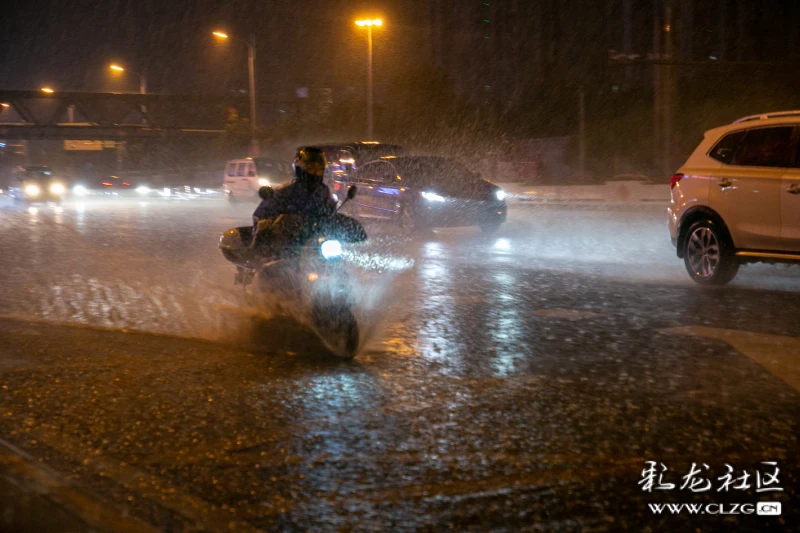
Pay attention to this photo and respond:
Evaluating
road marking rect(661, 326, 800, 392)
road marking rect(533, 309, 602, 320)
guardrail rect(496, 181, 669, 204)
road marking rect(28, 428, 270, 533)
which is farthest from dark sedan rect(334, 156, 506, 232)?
road marking rect(28, 428, 270, 533)

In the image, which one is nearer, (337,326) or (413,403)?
(413,403)

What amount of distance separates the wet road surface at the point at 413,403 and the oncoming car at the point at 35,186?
26.5 metres

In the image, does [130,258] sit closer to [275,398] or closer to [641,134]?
[275,398]

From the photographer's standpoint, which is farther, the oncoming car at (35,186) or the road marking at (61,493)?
the oncoming car at (35,186)

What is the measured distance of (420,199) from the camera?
1753 cm

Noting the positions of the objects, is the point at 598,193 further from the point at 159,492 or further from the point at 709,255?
the point at 159,492

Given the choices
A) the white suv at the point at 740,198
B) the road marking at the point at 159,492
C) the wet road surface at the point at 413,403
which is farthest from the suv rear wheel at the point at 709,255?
the road marking at the point at 159,492

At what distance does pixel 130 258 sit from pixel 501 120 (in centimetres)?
4952

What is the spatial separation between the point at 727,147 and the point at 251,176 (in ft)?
73.6

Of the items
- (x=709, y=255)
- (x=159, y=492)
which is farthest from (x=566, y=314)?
(x=159, y=492)

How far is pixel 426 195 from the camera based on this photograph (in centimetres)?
1753

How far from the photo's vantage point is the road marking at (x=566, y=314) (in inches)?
364

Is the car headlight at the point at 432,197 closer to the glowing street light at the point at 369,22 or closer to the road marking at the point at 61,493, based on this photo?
the road marking at the point at 61,493

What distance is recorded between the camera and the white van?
1232 inches
